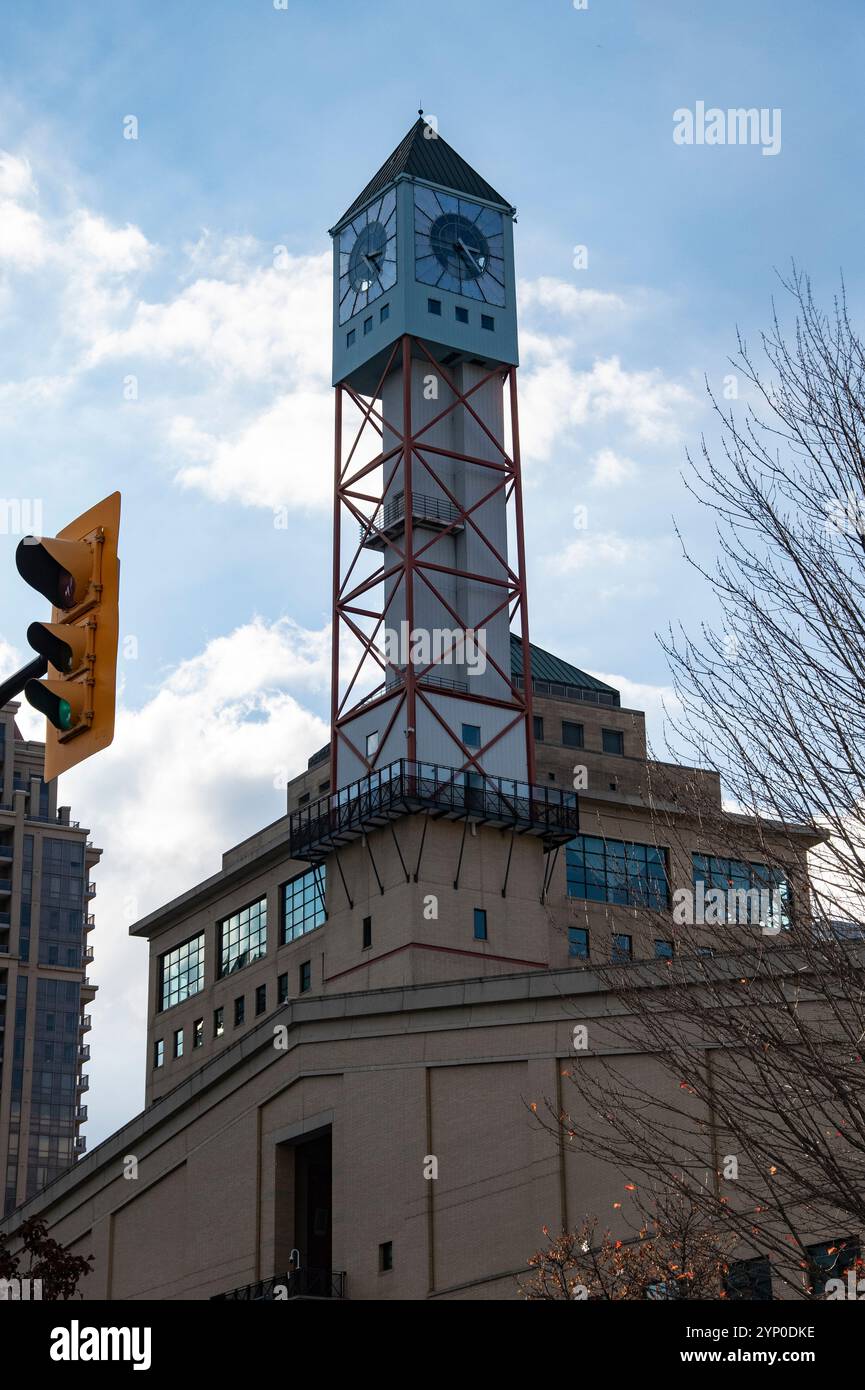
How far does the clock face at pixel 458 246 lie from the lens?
258 ft

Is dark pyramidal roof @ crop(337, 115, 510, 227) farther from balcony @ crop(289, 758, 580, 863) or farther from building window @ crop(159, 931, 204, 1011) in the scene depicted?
building window @ crop(159, 931, 204, 1011)

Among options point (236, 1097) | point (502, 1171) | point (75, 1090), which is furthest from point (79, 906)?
point (502, 1171)

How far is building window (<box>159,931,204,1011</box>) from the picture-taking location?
93.2 m

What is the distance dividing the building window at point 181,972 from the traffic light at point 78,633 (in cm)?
8076

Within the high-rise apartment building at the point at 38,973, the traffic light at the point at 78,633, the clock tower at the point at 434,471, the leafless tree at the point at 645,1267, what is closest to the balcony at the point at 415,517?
the clock tower at the point at 434,471

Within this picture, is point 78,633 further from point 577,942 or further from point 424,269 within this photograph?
point 424,269

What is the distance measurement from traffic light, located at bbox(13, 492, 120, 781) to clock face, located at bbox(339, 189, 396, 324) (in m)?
66.8

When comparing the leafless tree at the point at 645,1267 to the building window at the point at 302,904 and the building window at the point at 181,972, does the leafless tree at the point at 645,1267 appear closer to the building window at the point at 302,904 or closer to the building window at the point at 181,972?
the building window at the point at 302,904

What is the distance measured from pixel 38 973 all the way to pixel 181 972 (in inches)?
2283

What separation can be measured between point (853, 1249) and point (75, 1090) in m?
122

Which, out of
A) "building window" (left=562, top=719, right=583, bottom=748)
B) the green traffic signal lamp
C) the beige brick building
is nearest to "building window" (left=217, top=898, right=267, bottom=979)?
the beige brick building

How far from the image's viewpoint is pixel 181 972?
9525 centimetres

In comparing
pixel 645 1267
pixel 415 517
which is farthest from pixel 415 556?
pixel 645 1267

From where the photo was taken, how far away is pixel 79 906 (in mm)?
153875
